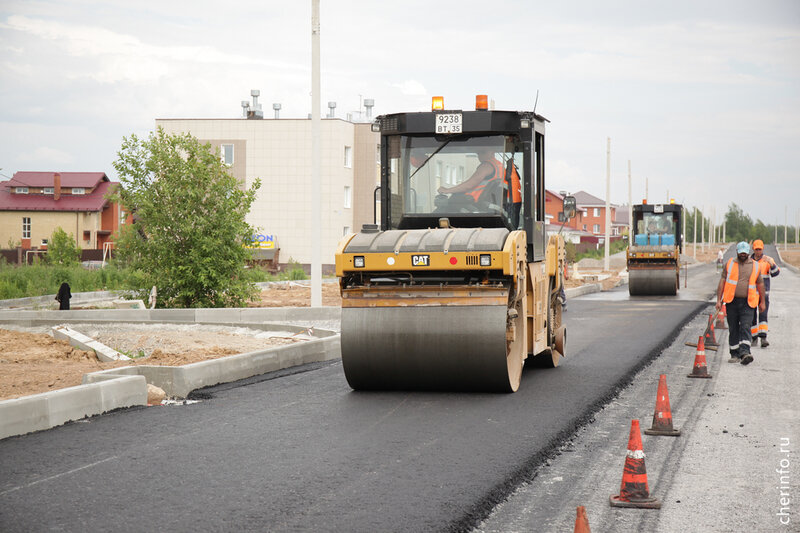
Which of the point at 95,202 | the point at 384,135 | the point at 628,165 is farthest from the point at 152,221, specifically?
the point at 95,202

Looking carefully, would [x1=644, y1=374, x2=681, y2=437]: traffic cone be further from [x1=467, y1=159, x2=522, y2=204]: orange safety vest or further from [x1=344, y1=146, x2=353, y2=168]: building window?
[x1=344, y1=146, x2=353, y2=168]: building window

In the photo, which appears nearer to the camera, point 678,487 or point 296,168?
point 678,487

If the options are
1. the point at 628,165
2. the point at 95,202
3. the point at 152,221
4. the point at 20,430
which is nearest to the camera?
the point at 20,430

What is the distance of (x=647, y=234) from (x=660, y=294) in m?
2.17

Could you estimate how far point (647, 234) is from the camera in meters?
30.4

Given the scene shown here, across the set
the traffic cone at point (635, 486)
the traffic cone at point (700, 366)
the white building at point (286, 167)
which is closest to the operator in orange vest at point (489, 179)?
the traffic cone at point (700, 366)

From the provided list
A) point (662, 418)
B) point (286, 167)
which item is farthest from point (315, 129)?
point (286, 167)

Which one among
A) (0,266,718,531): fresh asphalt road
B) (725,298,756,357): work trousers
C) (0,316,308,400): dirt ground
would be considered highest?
(725,298,756,357): work trousers

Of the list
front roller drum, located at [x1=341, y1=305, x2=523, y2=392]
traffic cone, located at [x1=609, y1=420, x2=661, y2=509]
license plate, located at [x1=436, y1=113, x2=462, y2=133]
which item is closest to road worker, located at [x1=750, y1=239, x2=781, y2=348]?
license plate, located at [x1=436, y1=113, x2=462, y2=133]

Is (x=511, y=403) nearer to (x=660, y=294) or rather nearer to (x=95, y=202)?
(x=660, y=294)

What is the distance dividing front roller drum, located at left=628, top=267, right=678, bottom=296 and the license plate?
20.7 metres

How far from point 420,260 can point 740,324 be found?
6.41m

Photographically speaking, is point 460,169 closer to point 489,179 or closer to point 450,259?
point 489,179

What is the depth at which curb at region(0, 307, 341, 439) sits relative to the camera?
7.46 m
